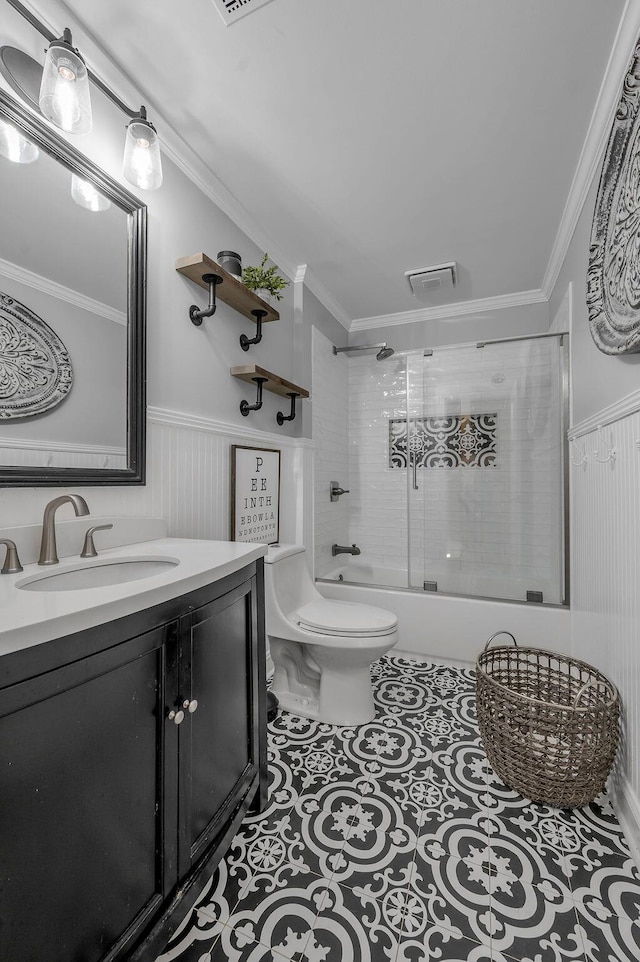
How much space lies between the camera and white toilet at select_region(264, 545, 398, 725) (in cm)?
167

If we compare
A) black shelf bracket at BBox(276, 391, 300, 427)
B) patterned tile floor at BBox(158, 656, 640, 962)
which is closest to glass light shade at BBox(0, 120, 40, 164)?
black shelf bracket at BBox(276, 391, 300, 427)

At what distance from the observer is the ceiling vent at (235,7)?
3.64 feet

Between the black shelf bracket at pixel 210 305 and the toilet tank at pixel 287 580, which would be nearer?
the black shelf bracket at pixel 210 305

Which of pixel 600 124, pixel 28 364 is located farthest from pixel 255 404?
pixel 600 124

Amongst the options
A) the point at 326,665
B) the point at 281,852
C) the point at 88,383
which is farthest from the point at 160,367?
the point at 281,852

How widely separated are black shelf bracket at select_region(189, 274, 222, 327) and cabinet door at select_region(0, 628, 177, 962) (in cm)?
122

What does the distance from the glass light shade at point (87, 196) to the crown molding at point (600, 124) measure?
153 cm

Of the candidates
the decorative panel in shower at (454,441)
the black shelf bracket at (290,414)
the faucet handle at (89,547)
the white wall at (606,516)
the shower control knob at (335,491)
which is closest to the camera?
the faucet handle at (89,547)

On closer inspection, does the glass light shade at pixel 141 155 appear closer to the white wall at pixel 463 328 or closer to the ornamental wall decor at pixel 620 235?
the ornamental wall decor at pixel 620 235

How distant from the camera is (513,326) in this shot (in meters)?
2.84

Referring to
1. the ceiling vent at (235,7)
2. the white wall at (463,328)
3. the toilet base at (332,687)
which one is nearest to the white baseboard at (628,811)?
the toilet base at (332,687)

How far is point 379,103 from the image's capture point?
4.65ft

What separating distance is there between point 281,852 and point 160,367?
1.52 m

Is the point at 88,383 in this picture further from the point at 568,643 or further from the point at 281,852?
the point at 568,643
